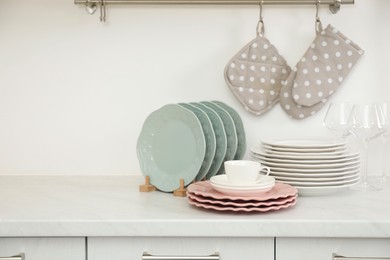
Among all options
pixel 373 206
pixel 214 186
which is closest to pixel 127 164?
pixel 214 186

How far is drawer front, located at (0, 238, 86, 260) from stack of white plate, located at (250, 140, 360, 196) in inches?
22.4

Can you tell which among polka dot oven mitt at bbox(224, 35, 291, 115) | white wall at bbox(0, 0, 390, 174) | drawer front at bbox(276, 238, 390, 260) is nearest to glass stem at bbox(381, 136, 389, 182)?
white wall at bbox(0, 0, 390, 174)

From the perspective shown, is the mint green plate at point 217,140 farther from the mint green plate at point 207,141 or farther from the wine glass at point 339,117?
the wine glass at point 339,117

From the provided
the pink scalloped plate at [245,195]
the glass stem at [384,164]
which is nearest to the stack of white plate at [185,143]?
the pink scalloped plate at [245,195]

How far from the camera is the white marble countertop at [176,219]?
4.02ft

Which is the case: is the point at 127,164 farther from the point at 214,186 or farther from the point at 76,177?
the point at 214,186

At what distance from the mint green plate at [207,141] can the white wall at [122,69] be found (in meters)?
0.23

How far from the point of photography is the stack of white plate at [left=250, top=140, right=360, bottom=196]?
1.48 m

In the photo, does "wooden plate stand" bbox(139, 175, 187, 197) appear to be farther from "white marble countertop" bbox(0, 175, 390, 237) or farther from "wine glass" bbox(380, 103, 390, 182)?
"wine glass" bbox(380, 103, 390, 182)

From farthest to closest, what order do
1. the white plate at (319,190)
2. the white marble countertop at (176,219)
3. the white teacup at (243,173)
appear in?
the white plate at (319,190)
the white teacup at (243,173)
the white marble countertop at (176,219)

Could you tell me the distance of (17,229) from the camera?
124 cm

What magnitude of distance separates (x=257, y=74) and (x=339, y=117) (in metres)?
0.29

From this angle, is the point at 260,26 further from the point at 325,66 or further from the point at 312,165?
the point at 312,165

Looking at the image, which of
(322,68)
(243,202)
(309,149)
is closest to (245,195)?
(243,202)
